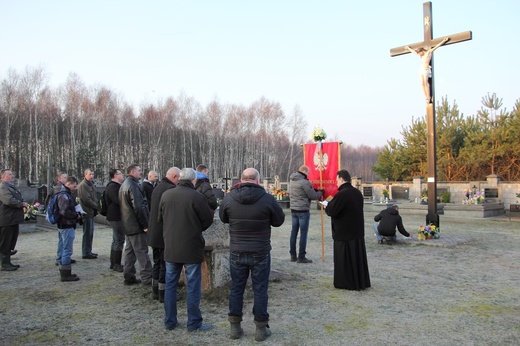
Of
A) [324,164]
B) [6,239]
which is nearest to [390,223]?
[324,164]

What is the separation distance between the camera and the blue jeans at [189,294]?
4508 millimetres

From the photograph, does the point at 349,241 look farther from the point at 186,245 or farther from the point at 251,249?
the point at 186,245

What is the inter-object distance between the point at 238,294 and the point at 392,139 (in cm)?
3136

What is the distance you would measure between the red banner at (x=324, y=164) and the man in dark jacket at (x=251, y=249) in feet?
15.3

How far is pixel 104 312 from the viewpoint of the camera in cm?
529

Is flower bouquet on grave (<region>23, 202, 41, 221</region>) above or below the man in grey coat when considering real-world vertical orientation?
below

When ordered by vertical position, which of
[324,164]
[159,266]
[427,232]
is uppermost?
[324,164]

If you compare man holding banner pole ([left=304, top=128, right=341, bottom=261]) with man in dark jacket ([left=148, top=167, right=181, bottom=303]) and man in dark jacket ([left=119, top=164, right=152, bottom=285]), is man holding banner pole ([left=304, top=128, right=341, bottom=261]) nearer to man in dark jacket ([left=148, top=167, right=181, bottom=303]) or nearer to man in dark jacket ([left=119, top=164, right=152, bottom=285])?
man in dark jacket ([left=119, top=164, right=152, bottom=285])

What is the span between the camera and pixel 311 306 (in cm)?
542

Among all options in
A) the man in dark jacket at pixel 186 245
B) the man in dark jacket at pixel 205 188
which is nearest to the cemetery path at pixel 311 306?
the man in dark jacket at pixel 186 245

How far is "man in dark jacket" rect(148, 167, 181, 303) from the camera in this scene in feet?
18.0

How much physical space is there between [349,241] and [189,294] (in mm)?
2919

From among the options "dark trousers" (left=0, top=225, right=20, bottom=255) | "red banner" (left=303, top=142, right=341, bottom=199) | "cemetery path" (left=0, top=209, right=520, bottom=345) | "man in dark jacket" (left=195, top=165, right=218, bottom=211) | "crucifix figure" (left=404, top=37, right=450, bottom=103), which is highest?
"crucifix figure" (left=404, top=37, right=450, bottom=103)

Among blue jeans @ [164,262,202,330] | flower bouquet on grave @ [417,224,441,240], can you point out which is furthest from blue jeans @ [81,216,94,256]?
flower bouquet on grave @ [417,224,441,240]
